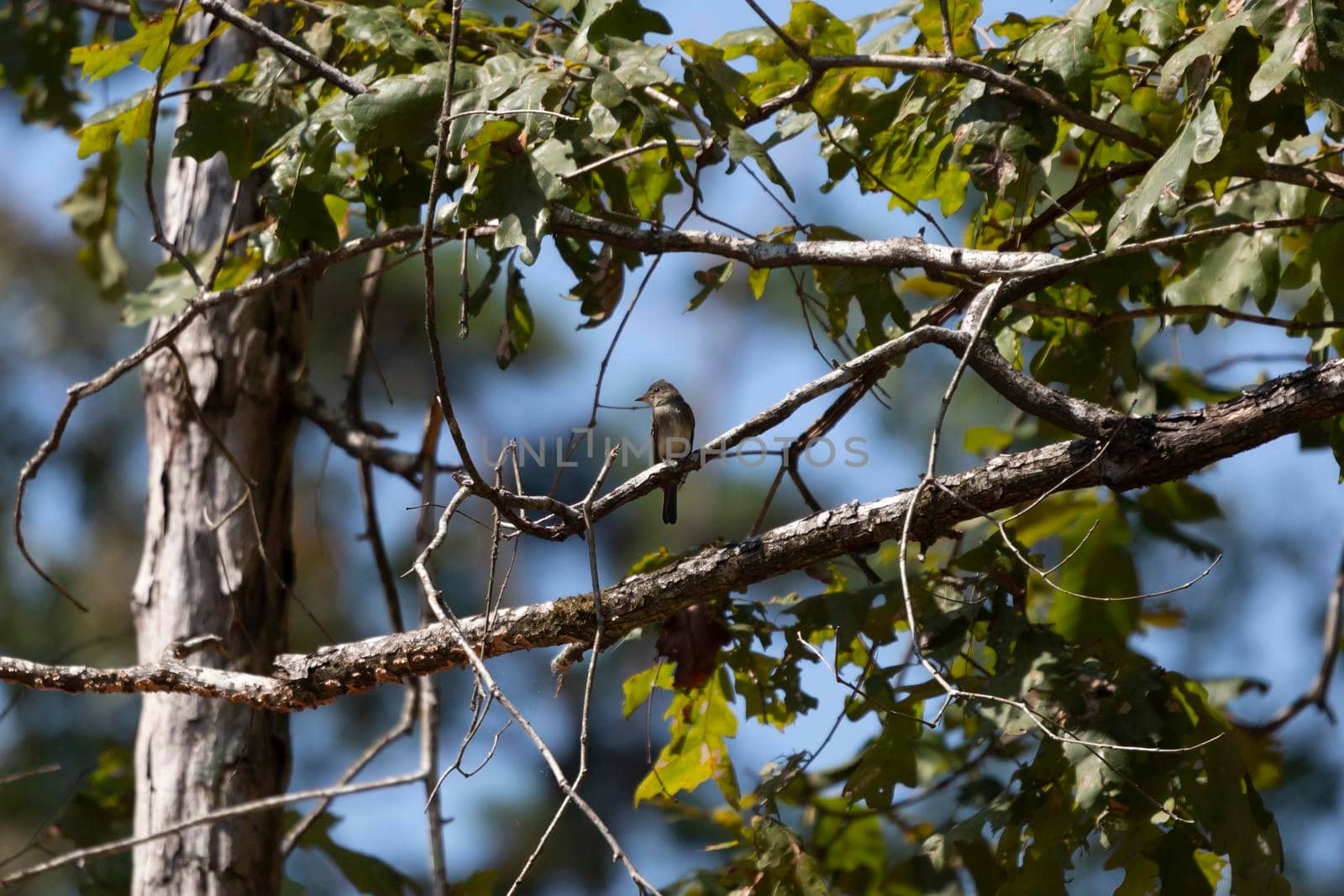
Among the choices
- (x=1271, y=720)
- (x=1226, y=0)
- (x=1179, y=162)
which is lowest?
(x=1271, y=720)

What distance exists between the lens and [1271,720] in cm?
451

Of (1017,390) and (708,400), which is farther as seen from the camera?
(708,400)

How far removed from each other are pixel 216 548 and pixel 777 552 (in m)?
2.02

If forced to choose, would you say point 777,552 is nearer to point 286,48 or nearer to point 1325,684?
point 286,48

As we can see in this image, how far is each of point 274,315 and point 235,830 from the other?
1.60 metres

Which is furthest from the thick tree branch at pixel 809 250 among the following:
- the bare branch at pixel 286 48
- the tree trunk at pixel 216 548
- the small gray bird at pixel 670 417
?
the small gray bird at pixel 670 417

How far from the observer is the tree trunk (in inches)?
138

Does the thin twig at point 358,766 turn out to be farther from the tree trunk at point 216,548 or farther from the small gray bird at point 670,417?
the small gray bird at point 670,417

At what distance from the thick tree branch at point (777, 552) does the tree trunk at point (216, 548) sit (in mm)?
539

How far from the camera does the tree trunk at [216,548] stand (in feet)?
11.5

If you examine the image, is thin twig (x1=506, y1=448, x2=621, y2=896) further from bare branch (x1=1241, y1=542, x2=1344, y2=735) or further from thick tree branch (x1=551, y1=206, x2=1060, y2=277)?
bare branch (x1=1241, y1=542, x2=1344, y2=735)

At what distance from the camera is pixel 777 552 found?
97.7 inches

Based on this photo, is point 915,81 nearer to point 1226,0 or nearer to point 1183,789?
point 1226,0

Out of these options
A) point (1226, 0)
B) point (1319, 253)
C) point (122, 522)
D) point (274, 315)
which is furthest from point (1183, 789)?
point (122, 522)
